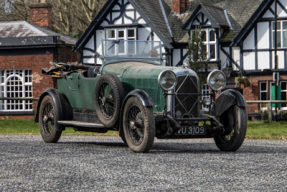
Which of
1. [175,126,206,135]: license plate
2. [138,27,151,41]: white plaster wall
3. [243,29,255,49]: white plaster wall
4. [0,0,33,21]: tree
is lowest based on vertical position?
[175,126,206,135]: license plate

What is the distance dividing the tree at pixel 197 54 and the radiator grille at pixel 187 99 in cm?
1662

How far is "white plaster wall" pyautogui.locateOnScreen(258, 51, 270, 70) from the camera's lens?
2734cm

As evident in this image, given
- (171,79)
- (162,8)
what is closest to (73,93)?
(171,79)

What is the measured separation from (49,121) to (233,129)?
12.7 feet

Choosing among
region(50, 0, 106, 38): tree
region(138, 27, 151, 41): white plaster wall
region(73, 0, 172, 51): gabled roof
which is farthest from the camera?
region(50, 0, 106, 38): tree

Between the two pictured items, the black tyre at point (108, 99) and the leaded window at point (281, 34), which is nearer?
the black tyre at point (108, 99)

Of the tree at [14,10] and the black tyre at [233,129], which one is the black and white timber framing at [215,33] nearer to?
the tree at [14,10]

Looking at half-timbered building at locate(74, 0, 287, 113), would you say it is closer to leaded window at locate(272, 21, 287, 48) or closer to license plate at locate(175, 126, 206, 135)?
leaded window at locate(272, 21, 287, 48)

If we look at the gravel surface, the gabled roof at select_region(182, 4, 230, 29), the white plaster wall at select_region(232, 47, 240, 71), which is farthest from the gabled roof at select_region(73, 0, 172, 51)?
the gravel surface

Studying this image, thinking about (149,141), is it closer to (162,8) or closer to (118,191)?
(118,191)

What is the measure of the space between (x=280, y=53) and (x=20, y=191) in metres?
23.3

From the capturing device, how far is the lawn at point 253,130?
13.9 meters

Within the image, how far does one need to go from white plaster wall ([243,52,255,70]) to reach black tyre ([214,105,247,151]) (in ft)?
61.2

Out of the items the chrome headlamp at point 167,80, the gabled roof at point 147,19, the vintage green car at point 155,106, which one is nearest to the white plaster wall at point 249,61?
the gabled roof at point 147,19
